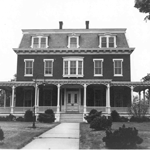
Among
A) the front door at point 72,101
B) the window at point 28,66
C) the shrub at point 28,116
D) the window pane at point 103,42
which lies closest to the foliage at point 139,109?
the front door at point 72,101

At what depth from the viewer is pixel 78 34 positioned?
30.4 m

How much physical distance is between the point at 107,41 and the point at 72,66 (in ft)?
16.2

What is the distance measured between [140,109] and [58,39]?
12.8 meters

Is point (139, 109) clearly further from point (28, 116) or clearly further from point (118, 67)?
point (28, 116)

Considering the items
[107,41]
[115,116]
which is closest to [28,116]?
[115,116]

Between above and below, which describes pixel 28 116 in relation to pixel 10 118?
above

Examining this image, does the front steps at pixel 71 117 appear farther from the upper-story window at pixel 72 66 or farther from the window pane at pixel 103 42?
the window pane at pixel 103 42

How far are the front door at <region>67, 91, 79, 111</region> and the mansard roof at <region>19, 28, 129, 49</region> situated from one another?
555cm

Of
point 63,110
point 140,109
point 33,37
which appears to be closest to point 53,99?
point 63,110

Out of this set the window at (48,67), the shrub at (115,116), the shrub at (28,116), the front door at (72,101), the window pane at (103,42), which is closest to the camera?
the shrub at (28,116)

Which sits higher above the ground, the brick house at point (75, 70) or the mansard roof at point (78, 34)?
the mansard roof at point (78, 34)

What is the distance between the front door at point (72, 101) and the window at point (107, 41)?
20.3ft

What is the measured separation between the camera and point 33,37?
30078 millimetres

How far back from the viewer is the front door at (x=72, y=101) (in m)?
28.2
